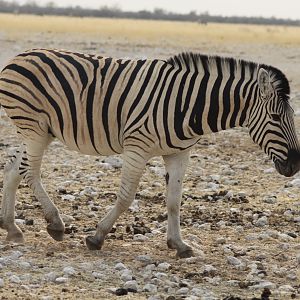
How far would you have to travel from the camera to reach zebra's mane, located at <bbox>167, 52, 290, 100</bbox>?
788cm

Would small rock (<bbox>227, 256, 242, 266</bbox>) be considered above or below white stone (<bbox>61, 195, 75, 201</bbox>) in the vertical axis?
below

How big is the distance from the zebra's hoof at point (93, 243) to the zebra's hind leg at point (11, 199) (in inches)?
26.6

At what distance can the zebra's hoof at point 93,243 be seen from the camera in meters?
8.17

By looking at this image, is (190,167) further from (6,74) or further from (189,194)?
(6,74)

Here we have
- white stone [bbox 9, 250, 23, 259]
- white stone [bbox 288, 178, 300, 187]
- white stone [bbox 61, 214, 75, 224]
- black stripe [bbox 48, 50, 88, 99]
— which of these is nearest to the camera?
white stone [bbox 9, 250, 23, 259]

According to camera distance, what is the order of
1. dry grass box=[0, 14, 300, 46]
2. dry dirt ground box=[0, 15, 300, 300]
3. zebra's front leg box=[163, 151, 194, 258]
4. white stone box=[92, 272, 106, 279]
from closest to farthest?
dry dirt ground box=[0, 15, 300, 300]
white stone box=[92, 272, 106, 279]
zebra's front leg box=[163, 151, 194, 258]
dry grass box=[0, 14, 300, 46]

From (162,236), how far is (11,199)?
4.96 feet

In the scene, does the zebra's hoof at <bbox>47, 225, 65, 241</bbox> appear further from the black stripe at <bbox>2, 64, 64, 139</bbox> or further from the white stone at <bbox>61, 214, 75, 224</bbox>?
the black stripe at <bbox>2, 64, 64, 139</bbox>

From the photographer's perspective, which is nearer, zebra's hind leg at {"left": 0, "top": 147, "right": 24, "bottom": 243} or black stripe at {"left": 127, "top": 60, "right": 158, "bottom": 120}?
black stripe at {"left": 127, "top": 60, "right": 158, "bottom": 120}

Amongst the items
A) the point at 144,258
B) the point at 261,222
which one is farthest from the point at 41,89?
the point at 261,222

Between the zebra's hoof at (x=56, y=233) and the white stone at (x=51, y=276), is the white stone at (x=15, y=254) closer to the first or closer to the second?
the zebra's hoof at (x=56, y=233)

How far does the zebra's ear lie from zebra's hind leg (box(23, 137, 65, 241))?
7.08ft

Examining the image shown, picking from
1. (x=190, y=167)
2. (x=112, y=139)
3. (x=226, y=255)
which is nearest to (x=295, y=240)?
(x=226, y=255)

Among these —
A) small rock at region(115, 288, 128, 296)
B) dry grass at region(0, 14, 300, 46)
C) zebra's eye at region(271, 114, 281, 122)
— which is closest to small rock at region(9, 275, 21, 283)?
small rock at region(115, 288, 128, 296)
